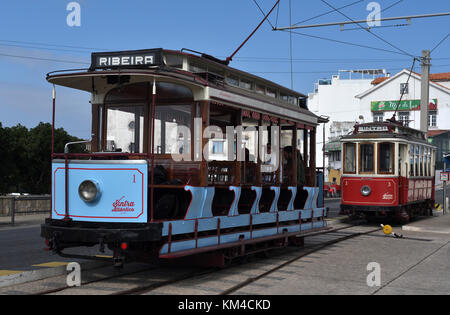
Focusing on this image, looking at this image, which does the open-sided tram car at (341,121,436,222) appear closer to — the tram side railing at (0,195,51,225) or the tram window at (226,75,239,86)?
the tram window at (226,75,239,86)

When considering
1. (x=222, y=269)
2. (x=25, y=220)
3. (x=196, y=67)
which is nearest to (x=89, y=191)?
(x=196, y=67)

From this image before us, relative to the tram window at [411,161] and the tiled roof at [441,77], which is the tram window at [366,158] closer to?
the tram window at [411,161]

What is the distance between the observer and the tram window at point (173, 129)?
30.7ft

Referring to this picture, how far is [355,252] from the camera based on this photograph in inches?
523

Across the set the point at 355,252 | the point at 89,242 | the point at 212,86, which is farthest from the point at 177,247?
the point at 355,252

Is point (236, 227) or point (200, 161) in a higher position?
point (200, 161)

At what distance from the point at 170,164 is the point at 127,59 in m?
1.72

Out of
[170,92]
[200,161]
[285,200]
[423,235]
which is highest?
[170,92]

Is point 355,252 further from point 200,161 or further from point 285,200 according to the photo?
point 200,161

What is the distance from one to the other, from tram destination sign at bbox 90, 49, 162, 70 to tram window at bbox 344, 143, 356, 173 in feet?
42.8

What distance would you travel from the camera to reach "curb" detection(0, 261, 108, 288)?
8680 mm
